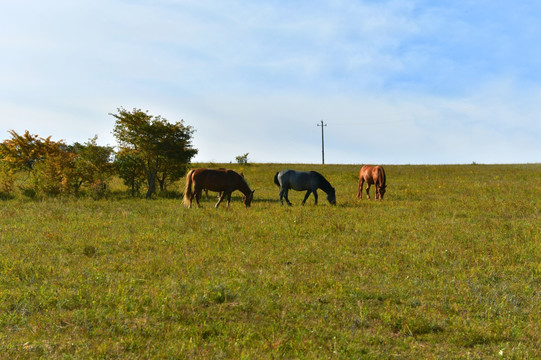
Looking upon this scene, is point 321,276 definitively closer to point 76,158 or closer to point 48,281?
point 48,281

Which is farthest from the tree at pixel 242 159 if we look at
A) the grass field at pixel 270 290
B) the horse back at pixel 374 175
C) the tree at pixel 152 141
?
the grass field at pixel 270 290

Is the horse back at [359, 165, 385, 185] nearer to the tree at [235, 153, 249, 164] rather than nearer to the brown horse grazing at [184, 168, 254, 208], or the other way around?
the brown horse grazing at [184, 168, 254, 208]

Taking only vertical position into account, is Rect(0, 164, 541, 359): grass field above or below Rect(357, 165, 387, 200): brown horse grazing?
below

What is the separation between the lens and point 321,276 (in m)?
7.24

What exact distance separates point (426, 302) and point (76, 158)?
82.3 feet

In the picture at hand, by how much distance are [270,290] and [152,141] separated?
20.4 meters

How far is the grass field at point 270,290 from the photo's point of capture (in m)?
4.76

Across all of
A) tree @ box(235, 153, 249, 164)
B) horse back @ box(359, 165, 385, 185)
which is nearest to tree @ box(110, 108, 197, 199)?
horse back @ box(359, 165, 385, 185)

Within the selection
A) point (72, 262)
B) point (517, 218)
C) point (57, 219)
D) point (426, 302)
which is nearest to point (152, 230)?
point (72, 262)

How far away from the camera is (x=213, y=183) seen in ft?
60.9

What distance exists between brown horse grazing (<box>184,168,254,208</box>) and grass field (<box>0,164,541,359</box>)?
5896 mm

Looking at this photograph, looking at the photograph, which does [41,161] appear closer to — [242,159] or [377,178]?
[377,178]

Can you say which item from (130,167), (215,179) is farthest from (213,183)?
(130,167)

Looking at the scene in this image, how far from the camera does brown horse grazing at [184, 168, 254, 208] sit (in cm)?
1847
